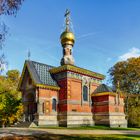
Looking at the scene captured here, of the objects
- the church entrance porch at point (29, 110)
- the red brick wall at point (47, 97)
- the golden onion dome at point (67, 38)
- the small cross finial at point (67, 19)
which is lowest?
the church entrance porch at point (29, 110)

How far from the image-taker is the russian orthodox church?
105 ft

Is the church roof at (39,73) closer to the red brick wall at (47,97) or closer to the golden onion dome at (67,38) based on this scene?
the red brick wall at (47,97)

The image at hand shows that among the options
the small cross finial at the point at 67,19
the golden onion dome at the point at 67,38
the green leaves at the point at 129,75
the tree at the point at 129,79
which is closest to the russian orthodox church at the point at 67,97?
the golden onion dome at the point at 67,38

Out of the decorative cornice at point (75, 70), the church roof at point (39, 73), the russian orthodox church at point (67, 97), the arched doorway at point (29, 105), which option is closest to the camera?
the russian orthodox church at point (67, 97)

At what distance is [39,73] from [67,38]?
790 centimetres

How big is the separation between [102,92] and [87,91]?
231 centimetres

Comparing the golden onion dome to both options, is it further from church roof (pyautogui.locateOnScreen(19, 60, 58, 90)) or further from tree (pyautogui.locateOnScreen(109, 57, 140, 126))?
tree (pyautogui.locateOnScreen(109, 57, 140, 126))

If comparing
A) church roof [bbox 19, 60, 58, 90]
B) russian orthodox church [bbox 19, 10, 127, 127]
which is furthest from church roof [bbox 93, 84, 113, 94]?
church roof [bbox 19, 60, 58, 90]

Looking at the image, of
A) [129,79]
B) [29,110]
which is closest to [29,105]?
[29,110]

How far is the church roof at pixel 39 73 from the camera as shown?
32500 millimetres

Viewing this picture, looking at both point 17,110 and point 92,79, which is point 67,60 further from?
point 17,110

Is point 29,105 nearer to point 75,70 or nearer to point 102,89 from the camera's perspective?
point 75,70

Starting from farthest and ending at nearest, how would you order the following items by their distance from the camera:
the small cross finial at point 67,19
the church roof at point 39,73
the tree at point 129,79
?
the tree at point 129,79 < the small cross finial at point 67,19 < the church roof at point 39,73

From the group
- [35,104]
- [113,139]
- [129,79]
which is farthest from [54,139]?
[129,79]
